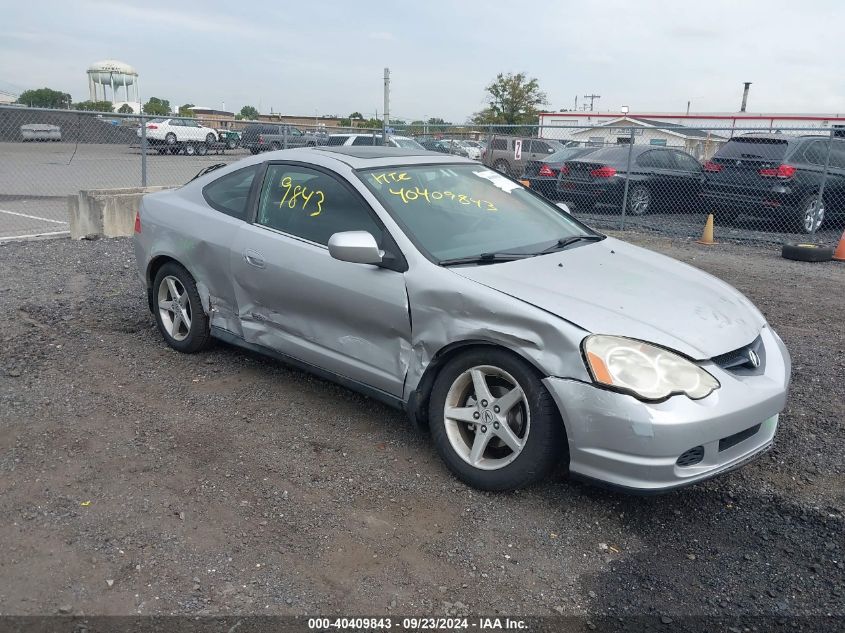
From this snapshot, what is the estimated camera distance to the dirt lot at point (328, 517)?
8.98ft

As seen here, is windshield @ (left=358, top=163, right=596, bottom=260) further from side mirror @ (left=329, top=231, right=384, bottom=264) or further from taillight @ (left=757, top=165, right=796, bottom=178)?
taillight @ (left=757, top=165, right=796, bottom=178)

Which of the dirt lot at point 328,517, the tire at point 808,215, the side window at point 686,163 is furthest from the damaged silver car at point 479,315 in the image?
the side window at point 686,163

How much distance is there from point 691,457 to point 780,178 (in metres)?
9.70

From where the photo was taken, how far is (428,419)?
3678mm

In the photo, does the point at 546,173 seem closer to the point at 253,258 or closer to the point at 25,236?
the point at 25,236

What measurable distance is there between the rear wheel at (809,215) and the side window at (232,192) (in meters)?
9.45

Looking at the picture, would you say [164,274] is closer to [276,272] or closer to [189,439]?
[276,272]

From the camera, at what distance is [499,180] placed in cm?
476

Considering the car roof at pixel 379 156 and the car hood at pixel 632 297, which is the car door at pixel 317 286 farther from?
the car hood at pixel 632 297

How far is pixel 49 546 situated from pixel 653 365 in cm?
255

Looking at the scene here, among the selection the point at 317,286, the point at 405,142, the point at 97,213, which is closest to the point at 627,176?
the point at 405,142

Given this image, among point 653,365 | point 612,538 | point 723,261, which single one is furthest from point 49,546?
point 723,261

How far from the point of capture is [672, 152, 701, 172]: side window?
→ 13.3 metres

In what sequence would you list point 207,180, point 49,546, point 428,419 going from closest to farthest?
1. point 49,546
2. point 428,419
3. point 207,180
